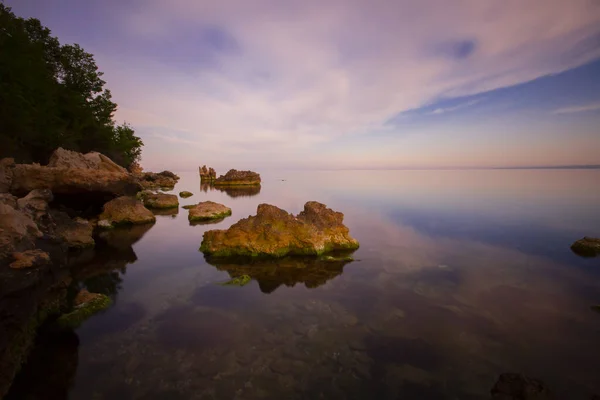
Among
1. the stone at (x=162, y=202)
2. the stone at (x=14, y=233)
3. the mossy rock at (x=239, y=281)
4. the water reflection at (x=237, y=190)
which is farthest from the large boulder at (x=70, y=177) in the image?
the water reflection at (x=237, y=190)

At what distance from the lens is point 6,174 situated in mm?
20203

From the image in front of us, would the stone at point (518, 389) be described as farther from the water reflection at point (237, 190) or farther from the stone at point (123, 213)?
the water reflection at point (237, 190)

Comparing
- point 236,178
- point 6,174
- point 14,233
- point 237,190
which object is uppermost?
point 6,174

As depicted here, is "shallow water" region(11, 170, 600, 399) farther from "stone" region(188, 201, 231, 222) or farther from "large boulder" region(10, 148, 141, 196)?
"stone" region(188, 201, 231, 222)

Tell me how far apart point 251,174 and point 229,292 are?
291 ft

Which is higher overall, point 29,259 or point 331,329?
point 29,259

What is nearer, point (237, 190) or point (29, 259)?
point (29, 259)

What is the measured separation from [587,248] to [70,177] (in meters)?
44.8

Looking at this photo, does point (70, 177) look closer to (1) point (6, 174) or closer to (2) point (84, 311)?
(1) point (6, 174)

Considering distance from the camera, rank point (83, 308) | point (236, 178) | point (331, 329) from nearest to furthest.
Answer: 1. point (331, 329)
2. point (83, 308)
3. point (236, 178)

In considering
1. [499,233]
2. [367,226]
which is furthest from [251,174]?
[499,233]

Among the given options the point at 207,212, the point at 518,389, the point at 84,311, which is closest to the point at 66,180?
the point at 84,311

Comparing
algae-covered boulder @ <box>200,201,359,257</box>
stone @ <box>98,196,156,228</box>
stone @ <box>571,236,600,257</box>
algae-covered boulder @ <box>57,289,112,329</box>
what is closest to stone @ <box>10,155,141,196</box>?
stone @ <box>98,196,156,228</box>

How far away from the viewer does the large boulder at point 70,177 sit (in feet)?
68.5
